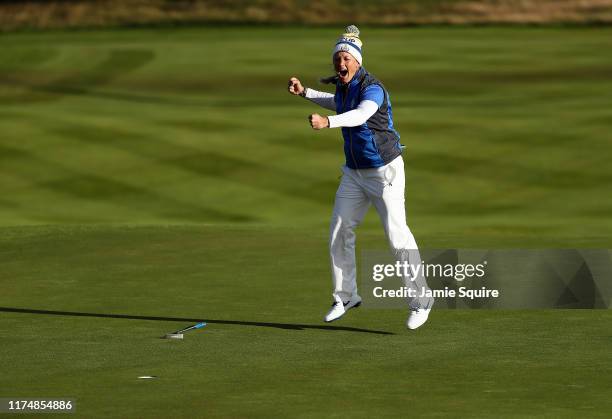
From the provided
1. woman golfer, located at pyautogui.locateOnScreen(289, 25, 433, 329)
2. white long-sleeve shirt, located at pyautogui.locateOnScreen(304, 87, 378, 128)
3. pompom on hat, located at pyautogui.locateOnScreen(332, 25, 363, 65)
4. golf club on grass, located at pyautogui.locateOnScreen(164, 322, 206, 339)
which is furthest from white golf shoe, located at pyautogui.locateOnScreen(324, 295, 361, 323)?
pompom on hat, located at pyautogui.locateOnScreen(332, 25, 363, 65)

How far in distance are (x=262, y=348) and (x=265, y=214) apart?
439 inches

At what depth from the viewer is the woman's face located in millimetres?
10945

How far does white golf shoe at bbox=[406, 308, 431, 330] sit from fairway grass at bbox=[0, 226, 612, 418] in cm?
12

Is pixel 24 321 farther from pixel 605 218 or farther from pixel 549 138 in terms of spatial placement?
pixel 549 138

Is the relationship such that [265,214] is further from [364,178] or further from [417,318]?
[417,318]

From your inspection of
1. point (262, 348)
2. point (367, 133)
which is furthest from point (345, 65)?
point (262, 348)

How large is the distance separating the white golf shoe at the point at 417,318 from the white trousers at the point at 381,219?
0.07m

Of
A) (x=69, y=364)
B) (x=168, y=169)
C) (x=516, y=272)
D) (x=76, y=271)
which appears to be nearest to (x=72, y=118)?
(x=168, y=169)

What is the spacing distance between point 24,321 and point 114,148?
13999 mm

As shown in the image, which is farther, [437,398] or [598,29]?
→ [598,29]

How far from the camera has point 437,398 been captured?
27.2 feet

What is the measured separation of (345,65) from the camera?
35.9 feet

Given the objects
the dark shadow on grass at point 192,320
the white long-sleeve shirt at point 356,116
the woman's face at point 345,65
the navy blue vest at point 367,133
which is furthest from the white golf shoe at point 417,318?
the woman's face at point 345,65

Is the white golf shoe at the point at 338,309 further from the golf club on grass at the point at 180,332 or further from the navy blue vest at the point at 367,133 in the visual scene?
the navy blue vest at the point at 367,133
